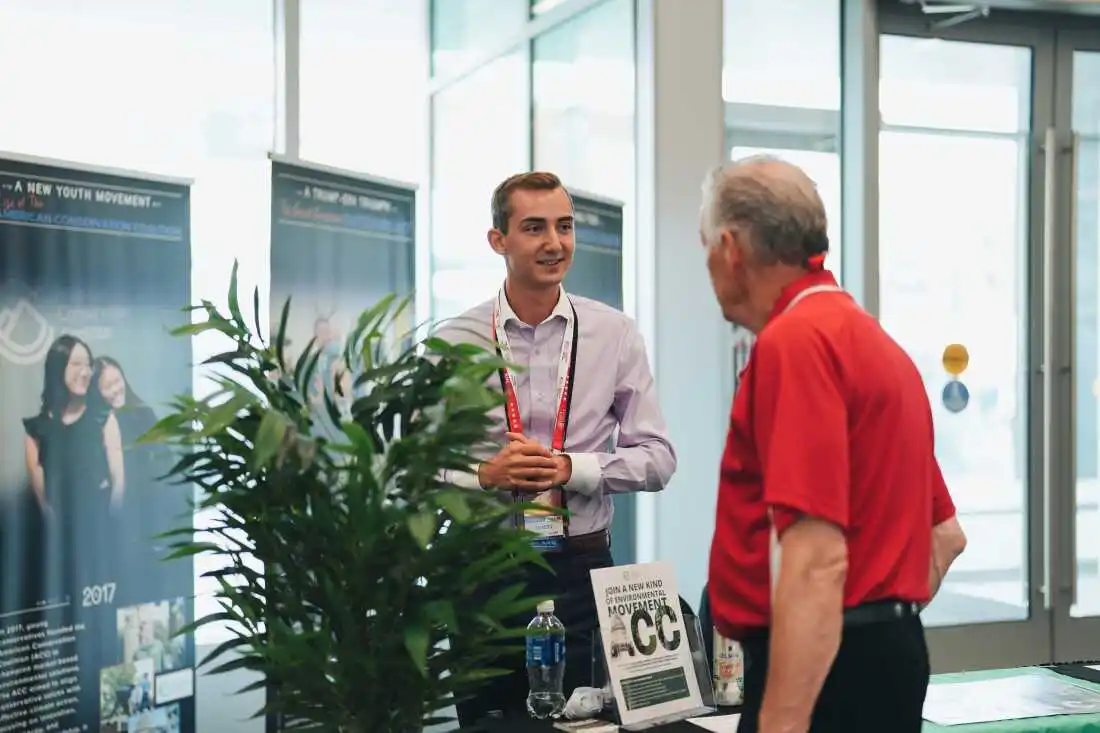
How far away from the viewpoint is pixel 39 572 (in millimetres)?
3125

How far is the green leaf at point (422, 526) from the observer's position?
1.62 m

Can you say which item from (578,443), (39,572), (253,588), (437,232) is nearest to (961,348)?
(437,232)

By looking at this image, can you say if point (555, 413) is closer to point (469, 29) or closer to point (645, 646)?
point (645, 646)

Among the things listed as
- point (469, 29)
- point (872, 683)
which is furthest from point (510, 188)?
point (469, 29)

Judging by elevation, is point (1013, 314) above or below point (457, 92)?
below

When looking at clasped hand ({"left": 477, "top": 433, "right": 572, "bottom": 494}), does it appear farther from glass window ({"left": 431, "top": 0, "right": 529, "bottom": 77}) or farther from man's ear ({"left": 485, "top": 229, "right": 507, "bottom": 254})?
glass window ({"left": 431, "top": 0, "right": 529, "bottom": 77})

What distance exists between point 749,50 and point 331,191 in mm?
2476

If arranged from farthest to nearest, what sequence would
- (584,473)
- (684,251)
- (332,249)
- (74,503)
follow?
(684,251)
(332,249)
(74,503)
(584,473)

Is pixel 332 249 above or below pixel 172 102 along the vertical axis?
below

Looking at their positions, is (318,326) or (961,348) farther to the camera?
(961,348)

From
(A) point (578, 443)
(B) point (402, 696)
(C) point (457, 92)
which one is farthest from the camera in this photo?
(C) point (457, 92)

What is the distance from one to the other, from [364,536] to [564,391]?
124 centimetres

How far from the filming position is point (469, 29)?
22.4 feet

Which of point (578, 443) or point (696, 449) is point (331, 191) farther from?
point (696, 449)
